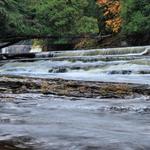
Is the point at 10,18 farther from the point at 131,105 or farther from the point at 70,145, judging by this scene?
the point at 70,145

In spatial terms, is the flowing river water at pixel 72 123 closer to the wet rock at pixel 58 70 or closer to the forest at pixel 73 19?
the wet rock at pixel 58 70

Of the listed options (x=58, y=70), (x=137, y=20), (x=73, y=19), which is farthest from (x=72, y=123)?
(x=73, y=19)

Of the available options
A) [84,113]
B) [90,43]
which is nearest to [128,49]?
[90,43]

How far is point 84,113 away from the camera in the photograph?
718 cm

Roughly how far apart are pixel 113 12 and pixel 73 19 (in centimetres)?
671

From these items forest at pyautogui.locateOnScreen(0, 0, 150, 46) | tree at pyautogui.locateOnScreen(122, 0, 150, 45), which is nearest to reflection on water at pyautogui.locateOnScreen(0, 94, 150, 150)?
forest at pyautogui.locateOnScreen(0, 0, 150, 46)

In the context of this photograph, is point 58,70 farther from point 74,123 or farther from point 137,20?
point 137,20

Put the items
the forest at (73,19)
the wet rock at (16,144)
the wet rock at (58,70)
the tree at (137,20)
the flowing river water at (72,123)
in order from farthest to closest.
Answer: the tree at (137,20) → the forest at (73,19) → the wet rock at (58,70) → the flowing river water at (72,123) → the wet rock at (16,144)

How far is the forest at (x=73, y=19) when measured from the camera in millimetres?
27275

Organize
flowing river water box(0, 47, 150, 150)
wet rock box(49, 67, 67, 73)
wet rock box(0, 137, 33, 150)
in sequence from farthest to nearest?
wet rock box(49, 67, 67, 73), flowing river water box(0, 47, 150, 150), wet rock box(0, 137, 33, 150)

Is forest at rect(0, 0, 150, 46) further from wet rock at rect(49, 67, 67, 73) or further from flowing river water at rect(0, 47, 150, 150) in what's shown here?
flowing river water at rect(0, 47, 150, 150)

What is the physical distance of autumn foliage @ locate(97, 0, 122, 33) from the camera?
43.3 metres

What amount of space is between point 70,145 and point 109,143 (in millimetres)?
403

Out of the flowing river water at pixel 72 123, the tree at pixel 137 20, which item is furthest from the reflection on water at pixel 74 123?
the tree at pixel 137 20
